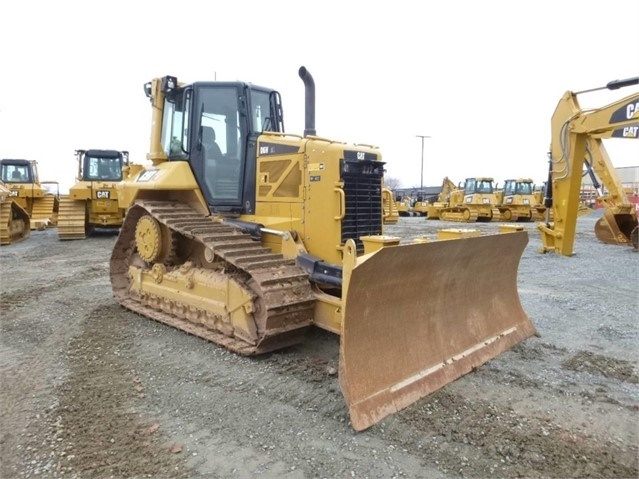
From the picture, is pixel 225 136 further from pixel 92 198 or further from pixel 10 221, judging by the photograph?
pixel 10 221

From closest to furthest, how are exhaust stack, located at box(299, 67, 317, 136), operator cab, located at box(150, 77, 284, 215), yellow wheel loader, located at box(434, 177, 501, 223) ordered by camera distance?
1. exhaust stack, located at box(299, 67, 317, 136)
2. operator cab, located at box(150, 77, 284, 215)
3. yellow wheel loader, located at box(434, 177, 501, 223)

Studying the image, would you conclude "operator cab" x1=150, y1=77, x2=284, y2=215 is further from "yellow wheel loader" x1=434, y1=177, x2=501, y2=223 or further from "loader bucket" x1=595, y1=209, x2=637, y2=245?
"yellow wheel loader" x1=434, y1=177, x2=501, y2=223

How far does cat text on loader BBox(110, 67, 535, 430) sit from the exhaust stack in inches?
0.5

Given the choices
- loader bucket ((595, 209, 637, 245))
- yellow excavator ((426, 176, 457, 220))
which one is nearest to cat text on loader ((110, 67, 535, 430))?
Answer: loader bucket ((595, 209, 637, 245))

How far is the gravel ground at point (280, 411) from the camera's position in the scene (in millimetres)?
2943

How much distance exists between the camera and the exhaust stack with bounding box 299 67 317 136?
18.8ft

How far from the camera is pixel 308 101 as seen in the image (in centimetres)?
582

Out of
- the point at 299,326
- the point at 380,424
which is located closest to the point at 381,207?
the point at 299,326

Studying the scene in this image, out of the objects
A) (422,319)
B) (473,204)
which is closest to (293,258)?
(422,319)

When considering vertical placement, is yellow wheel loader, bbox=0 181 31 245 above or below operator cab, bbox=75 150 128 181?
below

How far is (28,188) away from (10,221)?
4.18 m

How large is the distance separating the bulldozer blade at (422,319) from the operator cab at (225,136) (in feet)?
8.28

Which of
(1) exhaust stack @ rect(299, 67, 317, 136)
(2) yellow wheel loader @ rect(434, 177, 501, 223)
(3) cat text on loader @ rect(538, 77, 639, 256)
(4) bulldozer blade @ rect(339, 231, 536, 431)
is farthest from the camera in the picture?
(2) yellow wheel loader @ rect(434, 177, 501, 223)

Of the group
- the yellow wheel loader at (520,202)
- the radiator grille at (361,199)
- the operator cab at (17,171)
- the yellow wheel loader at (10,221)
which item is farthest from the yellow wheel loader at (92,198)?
the yellow wheel loader at (520,202)
